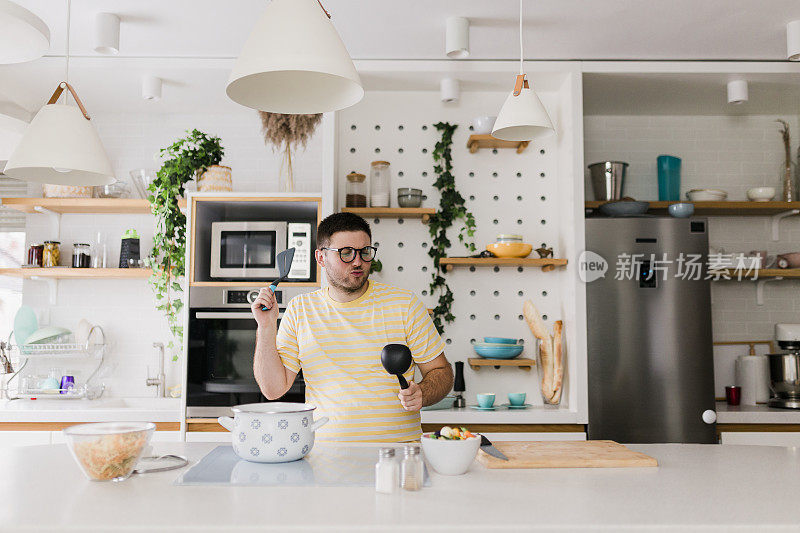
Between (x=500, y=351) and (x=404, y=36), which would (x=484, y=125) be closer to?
(x=404, y=36)

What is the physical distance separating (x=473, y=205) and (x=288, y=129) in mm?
1158

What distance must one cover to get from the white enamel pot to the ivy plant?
2174 mm

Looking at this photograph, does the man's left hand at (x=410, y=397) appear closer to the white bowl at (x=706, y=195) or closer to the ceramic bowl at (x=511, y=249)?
the ceramic bowl at (x=511, y=249)

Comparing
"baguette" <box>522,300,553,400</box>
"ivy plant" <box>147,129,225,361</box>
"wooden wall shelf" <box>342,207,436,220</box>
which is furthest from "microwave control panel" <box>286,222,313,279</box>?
"baguette" <box>522,300,553,400</box>

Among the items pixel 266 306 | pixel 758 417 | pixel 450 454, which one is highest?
pixel 266 306

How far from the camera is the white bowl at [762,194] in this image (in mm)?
4008

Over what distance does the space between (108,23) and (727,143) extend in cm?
369

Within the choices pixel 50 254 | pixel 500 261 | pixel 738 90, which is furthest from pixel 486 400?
pixel 50 254

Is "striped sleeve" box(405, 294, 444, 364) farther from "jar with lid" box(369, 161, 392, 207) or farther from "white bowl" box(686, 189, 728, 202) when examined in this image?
"white bowl" box(686, 189, 728, 202)

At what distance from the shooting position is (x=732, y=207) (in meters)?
3.93

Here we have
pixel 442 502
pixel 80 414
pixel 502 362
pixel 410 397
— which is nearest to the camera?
pixel 442 502

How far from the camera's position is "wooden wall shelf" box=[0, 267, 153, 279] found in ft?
12.5

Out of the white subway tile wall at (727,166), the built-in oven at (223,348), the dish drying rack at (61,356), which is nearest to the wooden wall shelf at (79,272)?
the dish drying rack at (61,356)

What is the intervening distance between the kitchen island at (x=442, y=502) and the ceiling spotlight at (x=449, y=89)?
8.21ft
